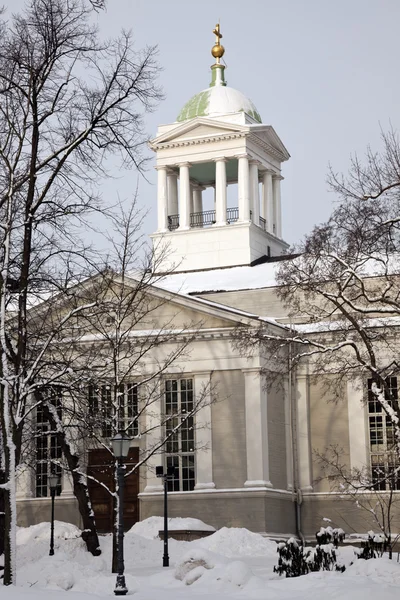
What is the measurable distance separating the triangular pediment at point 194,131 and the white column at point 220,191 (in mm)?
1301

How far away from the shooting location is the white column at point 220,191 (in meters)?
50.6

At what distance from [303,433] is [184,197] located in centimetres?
1425

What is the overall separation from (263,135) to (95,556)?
84.4 feet

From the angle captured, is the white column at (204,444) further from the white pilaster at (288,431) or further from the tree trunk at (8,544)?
the tree trunk at (8,544)

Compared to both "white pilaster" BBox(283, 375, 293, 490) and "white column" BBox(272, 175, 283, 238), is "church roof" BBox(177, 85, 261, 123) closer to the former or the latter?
"white column" BBox(272, 175, 283, 238)

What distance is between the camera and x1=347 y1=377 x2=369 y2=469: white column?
40.7m

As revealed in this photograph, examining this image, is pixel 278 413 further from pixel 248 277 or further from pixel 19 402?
pixel 19 402

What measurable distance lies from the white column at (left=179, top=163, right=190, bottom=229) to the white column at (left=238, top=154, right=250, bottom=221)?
7.89 ft

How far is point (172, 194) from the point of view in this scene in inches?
2110

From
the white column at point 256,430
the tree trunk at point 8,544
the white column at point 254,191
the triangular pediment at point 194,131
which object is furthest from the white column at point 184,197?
the tree trunk at point 8,544

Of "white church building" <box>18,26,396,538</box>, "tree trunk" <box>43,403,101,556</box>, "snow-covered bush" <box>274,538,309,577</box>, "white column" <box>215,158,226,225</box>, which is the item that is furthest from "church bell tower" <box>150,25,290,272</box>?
"snow-covered bush" <box>274,538,309,577</box>

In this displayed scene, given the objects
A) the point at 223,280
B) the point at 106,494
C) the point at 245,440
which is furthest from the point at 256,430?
the point at 223,280

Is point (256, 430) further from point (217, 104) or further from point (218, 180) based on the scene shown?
point (217, 104)

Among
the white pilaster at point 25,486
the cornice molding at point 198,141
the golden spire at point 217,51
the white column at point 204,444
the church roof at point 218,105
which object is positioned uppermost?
the golden spire at point 217,51
